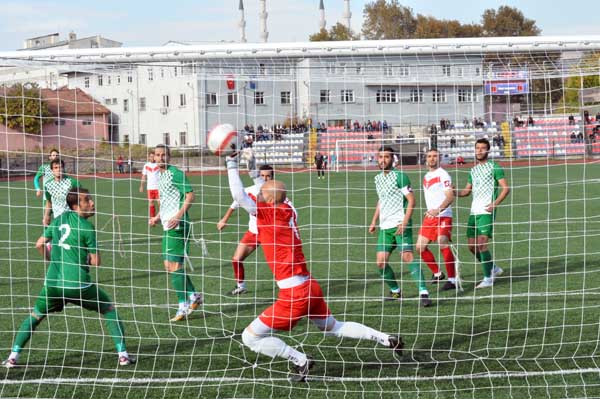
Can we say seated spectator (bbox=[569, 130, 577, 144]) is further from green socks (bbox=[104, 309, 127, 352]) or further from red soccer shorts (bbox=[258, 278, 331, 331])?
green socks (bbox=[104, 309, 127, 352])

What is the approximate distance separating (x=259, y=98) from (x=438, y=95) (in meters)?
1.63

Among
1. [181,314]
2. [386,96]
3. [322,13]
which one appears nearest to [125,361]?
[181,314]

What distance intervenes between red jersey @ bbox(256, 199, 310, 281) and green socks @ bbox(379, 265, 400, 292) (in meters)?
3.03

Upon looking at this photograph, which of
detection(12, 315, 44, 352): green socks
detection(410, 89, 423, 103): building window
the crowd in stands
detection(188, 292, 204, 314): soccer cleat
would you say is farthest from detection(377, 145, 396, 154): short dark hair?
detection(12, 315, 44, 352): green socks

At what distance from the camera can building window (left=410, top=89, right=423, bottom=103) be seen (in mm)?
6922

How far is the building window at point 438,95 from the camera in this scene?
6896mm

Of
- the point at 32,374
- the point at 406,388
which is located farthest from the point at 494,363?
the point at 32,374

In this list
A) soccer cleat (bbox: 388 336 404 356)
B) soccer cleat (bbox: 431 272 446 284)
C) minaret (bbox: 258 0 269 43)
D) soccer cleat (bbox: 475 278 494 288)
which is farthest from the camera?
minaret (bbox: 258 0 269 43)

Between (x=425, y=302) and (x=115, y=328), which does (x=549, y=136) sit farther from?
(x=115, y=328)

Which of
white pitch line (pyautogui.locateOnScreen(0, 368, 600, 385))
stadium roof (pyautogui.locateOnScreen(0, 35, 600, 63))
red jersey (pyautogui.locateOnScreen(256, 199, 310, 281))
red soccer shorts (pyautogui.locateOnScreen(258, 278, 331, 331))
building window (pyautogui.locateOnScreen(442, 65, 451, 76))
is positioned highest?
stadium roof (pyautogui.locateOnScreen(0, 35, 600, 63))

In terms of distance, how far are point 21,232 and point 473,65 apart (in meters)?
13.5

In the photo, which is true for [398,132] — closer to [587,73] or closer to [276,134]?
[276,134]

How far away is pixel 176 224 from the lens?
27.5 ft

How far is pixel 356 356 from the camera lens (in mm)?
6848
